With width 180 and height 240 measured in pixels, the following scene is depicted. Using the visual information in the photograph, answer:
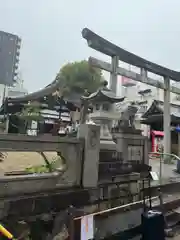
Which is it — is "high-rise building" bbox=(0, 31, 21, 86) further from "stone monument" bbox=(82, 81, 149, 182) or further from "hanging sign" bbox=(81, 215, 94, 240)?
"hanging sign" bbox=(81, 215, 94, 240)

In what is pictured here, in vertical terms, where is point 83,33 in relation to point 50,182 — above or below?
above

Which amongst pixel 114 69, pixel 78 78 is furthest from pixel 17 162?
pixel 78 78

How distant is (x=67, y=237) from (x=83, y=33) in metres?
8.23

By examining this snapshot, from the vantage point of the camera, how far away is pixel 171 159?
1284 cm

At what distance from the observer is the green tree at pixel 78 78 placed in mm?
19656

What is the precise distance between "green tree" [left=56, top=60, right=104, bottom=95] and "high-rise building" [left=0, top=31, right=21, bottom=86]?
19.8 meters

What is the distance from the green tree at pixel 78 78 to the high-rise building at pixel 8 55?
1976cm

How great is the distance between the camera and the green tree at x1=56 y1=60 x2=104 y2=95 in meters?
19.7

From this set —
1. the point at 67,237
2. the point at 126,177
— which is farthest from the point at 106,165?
the point at 67,237

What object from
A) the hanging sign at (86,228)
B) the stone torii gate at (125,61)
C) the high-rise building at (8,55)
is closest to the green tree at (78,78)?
the stone torii gate at (125,61)

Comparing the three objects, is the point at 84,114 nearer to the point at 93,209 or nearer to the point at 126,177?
the point at 126,177

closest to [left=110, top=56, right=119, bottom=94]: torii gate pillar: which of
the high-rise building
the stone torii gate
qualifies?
the stone torii gate

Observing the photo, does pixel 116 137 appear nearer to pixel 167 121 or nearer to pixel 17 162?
pixel 17 162

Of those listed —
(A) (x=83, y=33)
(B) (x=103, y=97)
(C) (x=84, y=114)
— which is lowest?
(C) (x=84, y=114)
